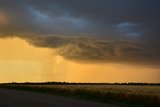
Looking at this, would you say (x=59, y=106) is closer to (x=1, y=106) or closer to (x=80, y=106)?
(x=80, y=106)

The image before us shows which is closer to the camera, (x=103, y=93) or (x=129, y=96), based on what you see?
(x=129, y=96)

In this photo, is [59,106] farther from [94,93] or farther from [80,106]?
[94,93]

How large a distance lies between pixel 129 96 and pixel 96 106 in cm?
1273

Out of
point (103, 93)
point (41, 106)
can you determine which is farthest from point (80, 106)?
point (103, 93)

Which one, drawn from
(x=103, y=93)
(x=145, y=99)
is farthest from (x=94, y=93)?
(x=145, y=99)

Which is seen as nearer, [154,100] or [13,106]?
[13,106]

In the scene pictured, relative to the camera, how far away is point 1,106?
24.9m

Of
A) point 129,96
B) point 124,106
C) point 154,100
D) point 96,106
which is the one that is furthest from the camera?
point 129,96

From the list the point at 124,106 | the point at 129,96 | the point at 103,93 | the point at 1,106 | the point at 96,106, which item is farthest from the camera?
the point at 103,93

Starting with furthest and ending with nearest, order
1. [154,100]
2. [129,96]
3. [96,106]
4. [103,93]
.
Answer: [103,93] → [129,96] → [154,100] → [96,106]

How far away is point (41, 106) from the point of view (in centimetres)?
2531

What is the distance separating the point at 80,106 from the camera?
26.3 metres

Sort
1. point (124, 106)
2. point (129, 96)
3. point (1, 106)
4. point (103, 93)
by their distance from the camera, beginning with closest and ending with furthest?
point (1, 106)
point (124, 106)
point (129, 96)
point (103, 93)

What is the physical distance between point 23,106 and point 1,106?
140 centimetres
